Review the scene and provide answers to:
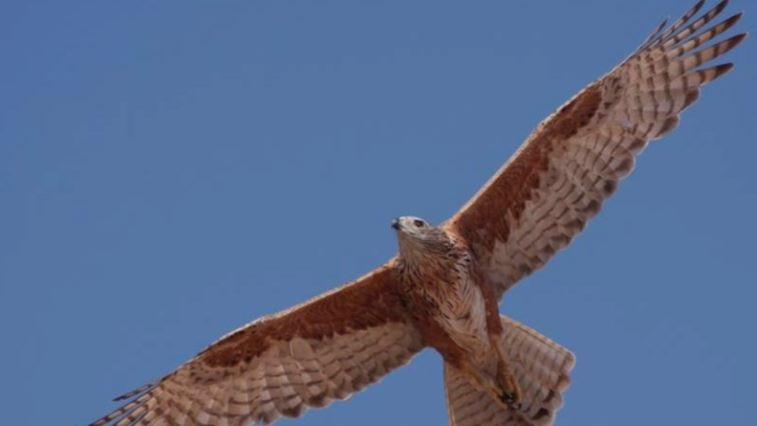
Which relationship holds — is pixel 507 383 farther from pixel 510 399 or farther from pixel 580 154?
pixel 580 154

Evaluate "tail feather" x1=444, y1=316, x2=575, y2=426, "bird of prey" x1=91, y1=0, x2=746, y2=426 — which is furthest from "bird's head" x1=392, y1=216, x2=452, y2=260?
"tail feather" x1=444, y1=316, x2=575, y2=426

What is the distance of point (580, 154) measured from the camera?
1568cm

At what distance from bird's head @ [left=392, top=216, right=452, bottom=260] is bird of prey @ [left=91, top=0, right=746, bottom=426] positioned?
34 millimetres

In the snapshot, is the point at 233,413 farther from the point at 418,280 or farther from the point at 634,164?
the point at 634,164

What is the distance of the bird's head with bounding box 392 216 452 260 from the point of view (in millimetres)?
15188

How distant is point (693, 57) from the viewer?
15.7 metres

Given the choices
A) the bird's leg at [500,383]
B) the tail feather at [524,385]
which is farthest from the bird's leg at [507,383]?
the tail feather at [524,385]

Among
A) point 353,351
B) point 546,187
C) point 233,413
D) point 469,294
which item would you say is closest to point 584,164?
point 546,187

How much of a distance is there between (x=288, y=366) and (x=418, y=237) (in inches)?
70.3

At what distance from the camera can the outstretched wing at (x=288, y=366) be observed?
15.8 meters

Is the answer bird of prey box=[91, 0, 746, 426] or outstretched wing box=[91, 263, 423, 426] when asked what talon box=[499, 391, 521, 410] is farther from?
outstretched wing box=[91, 263, 423, 426]

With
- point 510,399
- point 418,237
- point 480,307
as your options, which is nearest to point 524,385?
point 510,399

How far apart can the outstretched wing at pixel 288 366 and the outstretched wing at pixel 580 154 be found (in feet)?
3.31

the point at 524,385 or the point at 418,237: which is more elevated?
the point at 418,237
